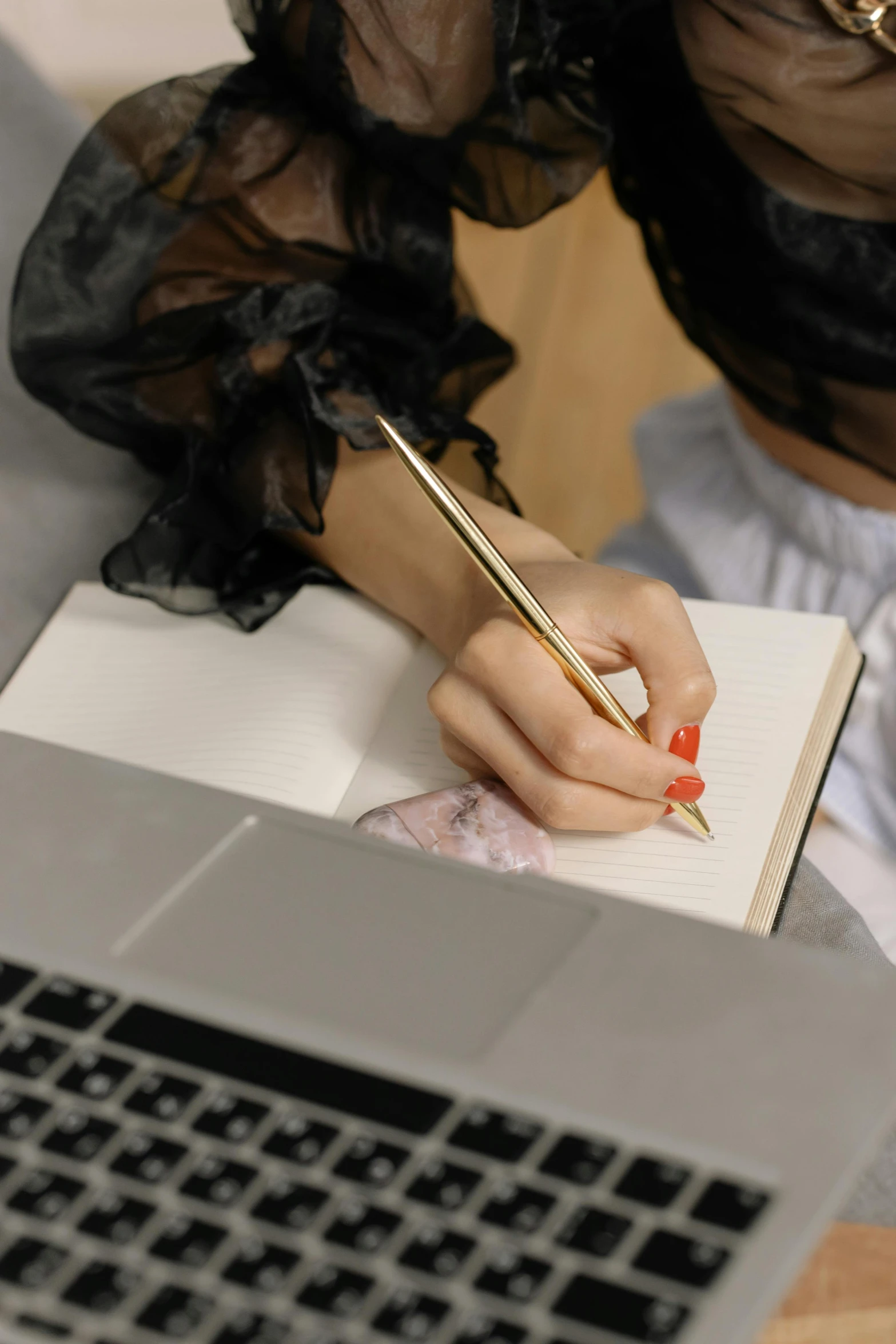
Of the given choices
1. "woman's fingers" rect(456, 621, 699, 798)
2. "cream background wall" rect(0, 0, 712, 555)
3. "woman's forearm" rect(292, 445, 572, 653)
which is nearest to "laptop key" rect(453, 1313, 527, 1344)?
"woman's fingers" rect(456, 621, 699, 798)

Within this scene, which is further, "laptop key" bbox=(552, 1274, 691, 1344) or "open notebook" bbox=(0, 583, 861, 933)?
"open notebook" bbox=(0, 583, 861, 933)

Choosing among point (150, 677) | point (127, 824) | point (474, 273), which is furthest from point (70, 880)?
point (474, 273)

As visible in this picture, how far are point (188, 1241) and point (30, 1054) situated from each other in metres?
0.07

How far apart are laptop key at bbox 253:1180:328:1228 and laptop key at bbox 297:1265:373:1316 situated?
12 mm

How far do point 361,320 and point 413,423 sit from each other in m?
0.07

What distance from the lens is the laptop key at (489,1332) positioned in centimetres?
25

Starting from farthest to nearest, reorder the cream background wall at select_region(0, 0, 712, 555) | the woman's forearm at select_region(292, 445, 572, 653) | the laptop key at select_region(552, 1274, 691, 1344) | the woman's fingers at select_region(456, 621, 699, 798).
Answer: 1. the cream background wall at select_region(0, 0, 712, 555)
2. the woman's forearm at select_region(292, 445, 572, 653)
3. the woman's fingers at select_region(456, 621, 699, 798)
4. the laptop key at select_region(552, 1274, 691, 1344)

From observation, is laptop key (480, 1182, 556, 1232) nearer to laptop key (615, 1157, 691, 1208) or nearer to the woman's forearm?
laptop key (615, 1157, 691, 1208)

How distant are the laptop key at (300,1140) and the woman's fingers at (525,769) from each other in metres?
0.19

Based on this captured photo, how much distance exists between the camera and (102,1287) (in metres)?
0.27

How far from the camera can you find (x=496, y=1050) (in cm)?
30

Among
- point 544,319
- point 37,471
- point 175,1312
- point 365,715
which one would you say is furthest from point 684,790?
point 544,319

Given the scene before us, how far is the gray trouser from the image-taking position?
0.64m

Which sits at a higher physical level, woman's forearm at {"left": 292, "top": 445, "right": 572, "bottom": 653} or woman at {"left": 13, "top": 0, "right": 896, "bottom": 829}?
woman at {"left": 13, "top": 0, "right": 896, "bottom": 829}
